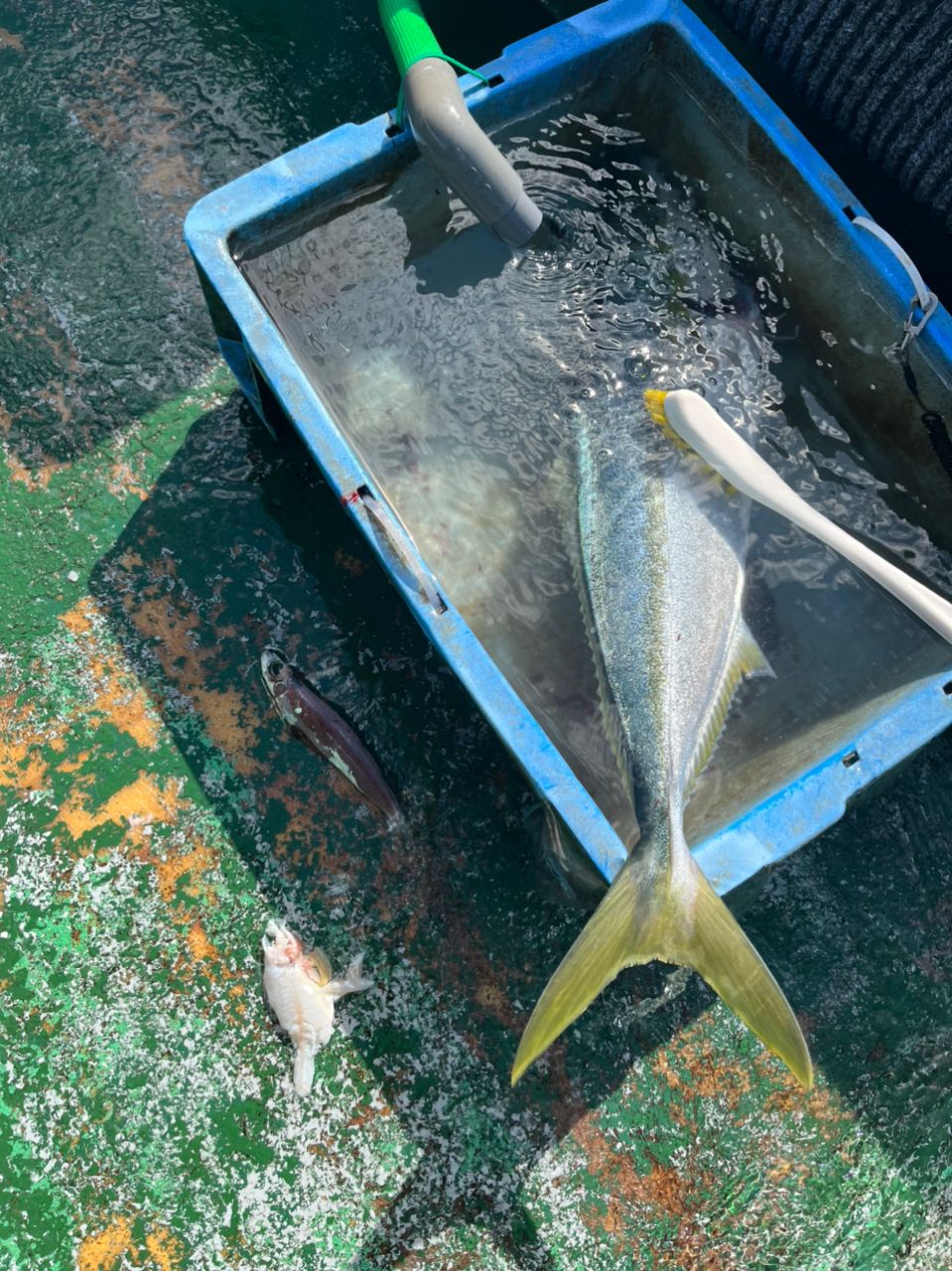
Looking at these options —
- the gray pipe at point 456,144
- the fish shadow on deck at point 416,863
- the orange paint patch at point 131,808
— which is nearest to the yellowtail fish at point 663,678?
the fish shadow on deck at point 416,863

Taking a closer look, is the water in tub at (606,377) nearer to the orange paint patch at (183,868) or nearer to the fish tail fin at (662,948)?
the fish tail fin at (662,948)

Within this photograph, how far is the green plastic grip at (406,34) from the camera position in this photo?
8.18ft

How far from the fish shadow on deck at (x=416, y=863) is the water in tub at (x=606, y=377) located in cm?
30

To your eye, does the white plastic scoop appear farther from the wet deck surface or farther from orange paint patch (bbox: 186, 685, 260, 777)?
orange paint patch (bbox: 186, 685, 260, 777)

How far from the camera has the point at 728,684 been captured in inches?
96.3

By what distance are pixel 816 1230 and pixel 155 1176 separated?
5.21 feet

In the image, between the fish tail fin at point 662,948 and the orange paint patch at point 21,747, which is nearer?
the fish tail fin at point 662,948

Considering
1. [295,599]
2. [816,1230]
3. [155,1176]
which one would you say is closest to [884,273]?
[295,599]

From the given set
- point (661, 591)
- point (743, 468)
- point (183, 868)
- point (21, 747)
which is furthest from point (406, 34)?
point (183, 868)

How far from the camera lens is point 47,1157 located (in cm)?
237

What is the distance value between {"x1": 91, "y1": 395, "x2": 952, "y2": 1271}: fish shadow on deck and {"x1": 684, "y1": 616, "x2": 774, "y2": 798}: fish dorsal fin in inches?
18.0

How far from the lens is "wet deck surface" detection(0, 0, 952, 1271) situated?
2.38 metres

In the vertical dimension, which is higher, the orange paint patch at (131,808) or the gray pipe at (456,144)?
the gray pipe at (456,144)

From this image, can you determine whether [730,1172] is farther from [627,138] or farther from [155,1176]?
[627,138]
